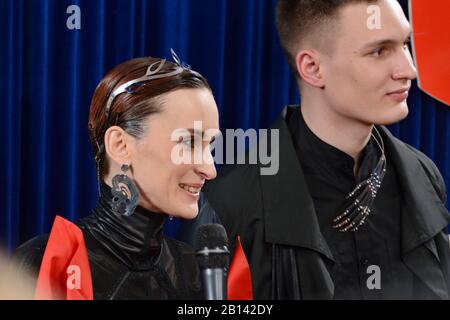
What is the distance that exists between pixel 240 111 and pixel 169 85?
385mm

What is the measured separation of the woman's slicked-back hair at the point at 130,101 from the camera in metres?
1.60

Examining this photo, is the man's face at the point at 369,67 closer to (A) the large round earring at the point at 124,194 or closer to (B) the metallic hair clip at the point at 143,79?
(B) the metallic hair clip at the point at 143,79

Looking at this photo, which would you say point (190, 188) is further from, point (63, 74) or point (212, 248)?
point (63, 74)

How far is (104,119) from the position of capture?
63.4 inches

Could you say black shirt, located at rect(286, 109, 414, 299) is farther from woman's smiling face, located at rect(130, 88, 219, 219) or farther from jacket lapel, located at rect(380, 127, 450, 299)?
woman's smiling face, located at rect(130, 88, 219, 219)

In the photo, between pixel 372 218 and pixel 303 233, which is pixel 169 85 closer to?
pixel 303 233

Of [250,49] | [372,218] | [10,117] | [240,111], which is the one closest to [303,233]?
[372,218]

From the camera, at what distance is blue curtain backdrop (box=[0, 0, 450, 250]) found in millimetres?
1801

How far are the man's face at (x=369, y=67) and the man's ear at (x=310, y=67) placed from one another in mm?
25

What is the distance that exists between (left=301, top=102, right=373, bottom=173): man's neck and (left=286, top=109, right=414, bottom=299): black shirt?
1cm

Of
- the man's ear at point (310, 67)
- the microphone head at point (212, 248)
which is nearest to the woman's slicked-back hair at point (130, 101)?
the microphone head at point (212, 248)

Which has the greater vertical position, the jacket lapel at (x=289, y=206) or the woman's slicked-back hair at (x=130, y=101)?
the woman's slicked-back hair at (x=130, y=101)

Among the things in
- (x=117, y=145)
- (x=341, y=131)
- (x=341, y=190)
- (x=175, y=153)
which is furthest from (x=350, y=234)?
(x=117, y=145)

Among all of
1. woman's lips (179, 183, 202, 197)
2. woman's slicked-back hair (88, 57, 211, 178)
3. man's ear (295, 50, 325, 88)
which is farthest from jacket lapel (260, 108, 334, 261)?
woman's slicked-back hair (88, 57, 211, 178)
